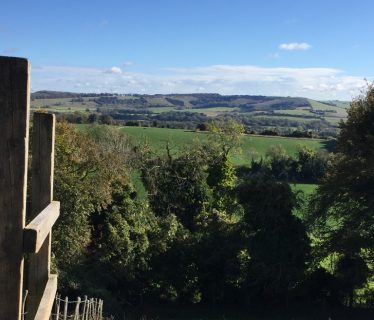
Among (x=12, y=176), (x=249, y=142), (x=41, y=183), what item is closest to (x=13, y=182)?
(x=12, y=176)

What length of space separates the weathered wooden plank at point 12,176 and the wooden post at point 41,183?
1.15 meters

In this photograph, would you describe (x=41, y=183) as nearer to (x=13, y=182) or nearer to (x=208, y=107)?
(x=13, y=182)

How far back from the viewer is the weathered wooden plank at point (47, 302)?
3.00 metres

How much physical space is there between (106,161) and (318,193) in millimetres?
11111

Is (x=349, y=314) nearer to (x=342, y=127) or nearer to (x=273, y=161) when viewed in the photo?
(x=342, y=127)

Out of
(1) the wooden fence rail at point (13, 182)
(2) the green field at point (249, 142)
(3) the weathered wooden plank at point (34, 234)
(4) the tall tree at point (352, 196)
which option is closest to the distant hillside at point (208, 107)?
(2) the green field at point (249, 142)

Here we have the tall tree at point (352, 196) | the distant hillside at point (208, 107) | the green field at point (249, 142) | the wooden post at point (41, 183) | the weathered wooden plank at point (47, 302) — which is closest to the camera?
the weathered wooden plank at point (47, 302)

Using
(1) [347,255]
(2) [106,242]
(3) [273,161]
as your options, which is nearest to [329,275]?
(1) [347,255]

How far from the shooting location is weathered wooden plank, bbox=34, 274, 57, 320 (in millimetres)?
2996

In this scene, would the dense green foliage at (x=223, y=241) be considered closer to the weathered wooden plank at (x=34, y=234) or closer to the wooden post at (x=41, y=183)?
the wooden post at (x=41, y=183)

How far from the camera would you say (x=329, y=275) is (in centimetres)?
2603

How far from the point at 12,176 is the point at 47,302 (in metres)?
1.18

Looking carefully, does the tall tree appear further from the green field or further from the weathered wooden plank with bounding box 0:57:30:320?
the green field

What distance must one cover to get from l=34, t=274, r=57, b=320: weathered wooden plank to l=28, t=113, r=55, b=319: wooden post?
0.34 feet
